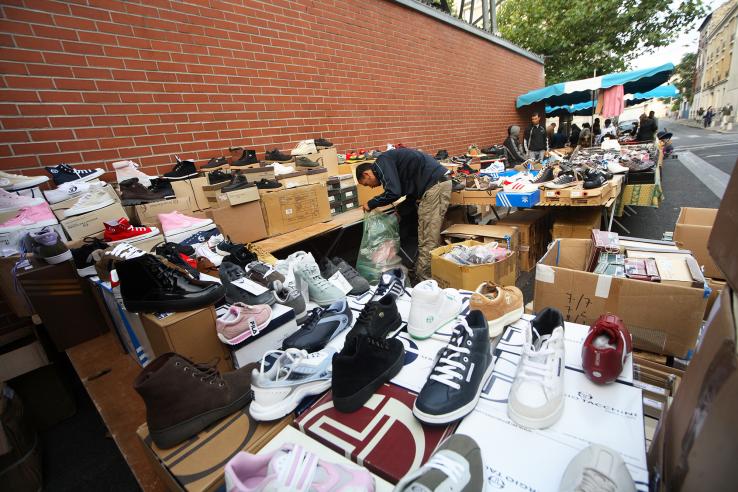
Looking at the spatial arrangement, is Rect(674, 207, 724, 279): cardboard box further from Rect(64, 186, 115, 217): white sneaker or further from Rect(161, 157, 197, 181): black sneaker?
Rect(64, 186, 115, 217): white sneaker

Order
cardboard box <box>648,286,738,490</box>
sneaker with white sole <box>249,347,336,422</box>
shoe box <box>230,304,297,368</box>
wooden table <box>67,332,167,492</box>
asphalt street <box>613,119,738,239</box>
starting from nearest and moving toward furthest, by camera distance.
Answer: cardboard box <box>648,286,738,490</box>
sneaker with white sole <box>249,347,336,422</box>
wooden table <box>67,332,167,492</box>
shoe box <box>230,304,297,368</box>
asphalt street <box>613,119,738,239</box>

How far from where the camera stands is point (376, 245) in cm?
352

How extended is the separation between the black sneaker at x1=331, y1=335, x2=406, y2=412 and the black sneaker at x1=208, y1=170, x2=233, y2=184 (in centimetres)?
242

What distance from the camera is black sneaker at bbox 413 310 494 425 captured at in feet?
3.25

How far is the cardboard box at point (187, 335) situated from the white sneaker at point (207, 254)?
77 centimetres

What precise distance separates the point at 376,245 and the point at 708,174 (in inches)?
362

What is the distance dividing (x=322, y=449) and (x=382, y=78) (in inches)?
234

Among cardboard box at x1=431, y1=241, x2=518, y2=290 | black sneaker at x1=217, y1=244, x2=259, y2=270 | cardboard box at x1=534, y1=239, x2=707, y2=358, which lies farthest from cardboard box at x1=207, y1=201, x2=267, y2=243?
cardboard box at x1=534, y1=239, x2=707, y2=358

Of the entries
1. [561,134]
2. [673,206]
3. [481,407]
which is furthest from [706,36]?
[481,407]

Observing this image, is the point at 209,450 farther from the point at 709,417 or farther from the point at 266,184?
the point at 266,184

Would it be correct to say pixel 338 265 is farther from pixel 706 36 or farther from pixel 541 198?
pixel 706 36

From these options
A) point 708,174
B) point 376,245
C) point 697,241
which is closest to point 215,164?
point 376,245

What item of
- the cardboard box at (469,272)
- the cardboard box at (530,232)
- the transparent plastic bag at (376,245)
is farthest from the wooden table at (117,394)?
the cardboard box at (530,232)

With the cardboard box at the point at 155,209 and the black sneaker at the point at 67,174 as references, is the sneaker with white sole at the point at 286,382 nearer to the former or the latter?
the cardboard box at the point at 155,209
